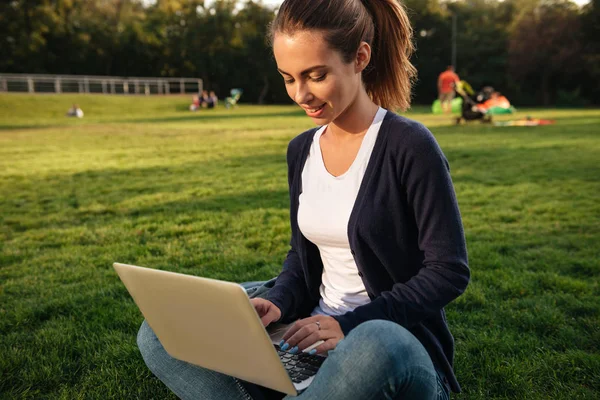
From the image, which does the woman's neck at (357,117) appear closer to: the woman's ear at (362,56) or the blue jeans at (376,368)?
the woman's ear at (362,56)

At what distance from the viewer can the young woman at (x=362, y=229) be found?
5.06ft

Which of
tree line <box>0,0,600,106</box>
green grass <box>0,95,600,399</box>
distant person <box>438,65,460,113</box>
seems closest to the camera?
green grass <box>0,95,600,399</box>

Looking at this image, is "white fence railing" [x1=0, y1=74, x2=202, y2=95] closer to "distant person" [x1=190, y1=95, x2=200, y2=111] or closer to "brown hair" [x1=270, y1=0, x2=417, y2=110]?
"distant person" [x1=190, y1=95, x2=200, y2=111]

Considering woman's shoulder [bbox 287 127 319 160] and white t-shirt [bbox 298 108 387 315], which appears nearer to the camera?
white t-shirt [bbox 298 108 387 315]

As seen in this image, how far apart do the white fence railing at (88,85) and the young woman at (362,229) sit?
125 feet

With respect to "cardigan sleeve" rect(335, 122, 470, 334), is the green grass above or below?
below

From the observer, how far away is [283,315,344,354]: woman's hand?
5.59 ft

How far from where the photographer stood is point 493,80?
4859 centimetres

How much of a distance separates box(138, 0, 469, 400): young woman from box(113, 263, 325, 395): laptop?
13 centimetres

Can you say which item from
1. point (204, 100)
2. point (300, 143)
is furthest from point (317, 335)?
point (204, 100)

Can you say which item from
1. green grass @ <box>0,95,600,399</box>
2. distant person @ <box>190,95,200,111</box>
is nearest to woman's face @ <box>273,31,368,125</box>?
green grass @ <box>0,95,600,399</box>

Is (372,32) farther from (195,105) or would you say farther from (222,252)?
(195,105)

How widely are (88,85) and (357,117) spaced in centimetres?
4024

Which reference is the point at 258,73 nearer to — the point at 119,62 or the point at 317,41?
the point at 119,62
